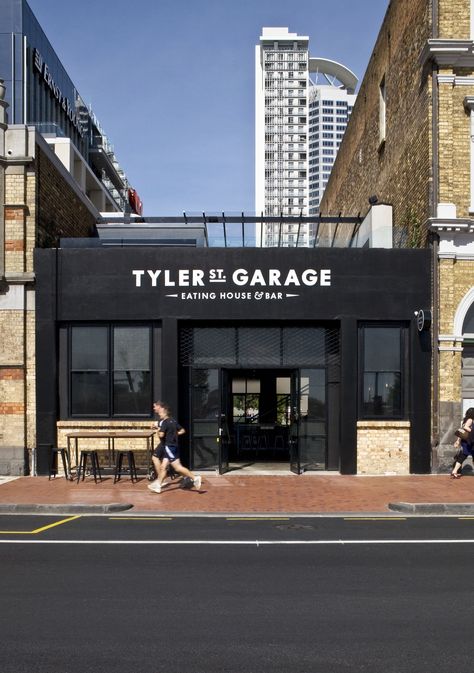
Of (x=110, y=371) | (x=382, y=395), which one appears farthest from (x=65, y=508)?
(x=382, y=395)

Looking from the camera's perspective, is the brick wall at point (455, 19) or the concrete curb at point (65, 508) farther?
the brick wall at point (455, 19)

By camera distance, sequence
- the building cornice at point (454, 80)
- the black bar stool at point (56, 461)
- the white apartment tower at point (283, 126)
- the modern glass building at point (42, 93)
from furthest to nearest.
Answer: the white apartment tower at point (283, 126) < the modern glass building at point (42, 93) < the building cornice at point (454, 80) < the black bar stool at point (56, 461)

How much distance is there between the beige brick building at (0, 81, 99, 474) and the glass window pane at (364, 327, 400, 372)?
7529 millimetres

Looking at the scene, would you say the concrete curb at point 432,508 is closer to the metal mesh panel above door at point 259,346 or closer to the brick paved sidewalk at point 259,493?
the brick paved sidewalk at point 259,493

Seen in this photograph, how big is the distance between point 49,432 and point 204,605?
1026cm

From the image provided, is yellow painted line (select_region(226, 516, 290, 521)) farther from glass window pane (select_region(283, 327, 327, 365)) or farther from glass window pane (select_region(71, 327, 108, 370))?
glass window pane (select_region(71, 327, 108, 370))

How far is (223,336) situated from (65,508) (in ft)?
19.7

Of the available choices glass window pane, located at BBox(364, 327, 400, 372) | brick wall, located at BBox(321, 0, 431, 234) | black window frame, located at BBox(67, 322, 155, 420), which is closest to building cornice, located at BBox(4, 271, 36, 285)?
black window frame, located at BBox(67, 322, 155, 420)

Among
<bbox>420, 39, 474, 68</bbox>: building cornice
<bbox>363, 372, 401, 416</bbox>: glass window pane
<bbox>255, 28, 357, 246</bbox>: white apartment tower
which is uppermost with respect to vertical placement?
<bbox>255, 28, 357, 246</bbox>: white apartment tower

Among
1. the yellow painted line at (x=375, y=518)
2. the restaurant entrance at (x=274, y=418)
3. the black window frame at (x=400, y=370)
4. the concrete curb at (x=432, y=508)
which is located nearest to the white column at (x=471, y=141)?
the black window frame at (x=400, y=370)

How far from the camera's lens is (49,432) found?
1608 cm

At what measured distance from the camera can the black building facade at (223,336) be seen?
16.2 meters

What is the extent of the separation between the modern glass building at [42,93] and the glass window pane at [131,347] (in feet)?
91.3

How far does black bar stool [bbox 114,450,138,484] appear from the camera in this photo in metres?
14.7
